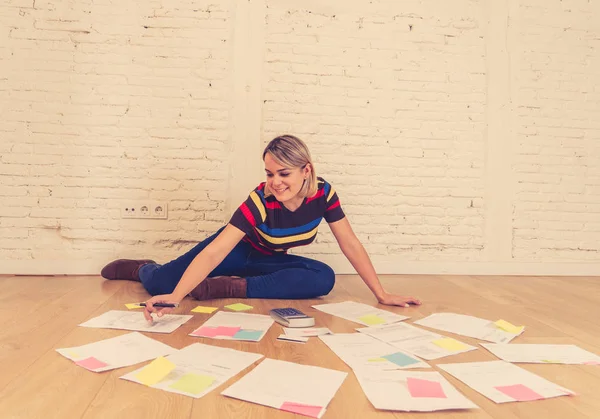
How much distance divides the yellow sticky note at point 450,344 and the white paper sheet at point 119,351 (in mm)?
979

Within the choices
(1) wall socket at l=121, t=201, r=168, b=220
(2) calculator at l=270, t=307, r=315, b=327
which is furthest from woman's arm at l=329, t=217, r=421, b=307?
(1) wall socket at l=121, t=201, r=168, b=220

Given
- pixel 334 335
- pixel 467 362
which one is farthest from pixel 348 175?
pixel 467 362

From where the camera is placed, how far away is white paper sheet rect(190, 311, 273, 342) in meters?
1.93

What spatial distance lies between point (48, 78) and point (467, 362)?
125 inches

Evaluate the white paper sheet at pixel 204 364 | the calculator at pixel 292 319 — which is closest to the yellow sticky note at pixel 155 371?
the white paper sheet at pixel 204 364

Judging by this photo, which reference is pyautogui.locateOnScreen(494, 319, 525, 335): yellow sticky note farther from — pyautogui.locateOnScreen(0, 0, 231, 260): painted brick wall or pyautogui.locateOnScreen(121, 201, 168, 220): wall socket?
pyautogui.locateOnScreen(121, 201, 168, 220): wall socket

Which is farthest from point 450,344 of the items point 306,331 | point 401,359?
point 306,331

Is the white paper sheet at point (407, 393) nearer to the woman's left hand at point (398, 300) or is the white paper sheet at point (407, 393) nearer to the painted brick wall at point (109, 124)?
the woman's left hand at point (398, 300)

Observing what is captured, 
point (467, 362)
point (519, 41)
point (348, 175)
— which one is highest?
point (519, 41)

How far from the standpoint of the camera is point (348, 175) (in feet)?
12.1

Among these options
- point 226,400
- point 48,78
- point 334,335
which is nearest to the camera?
point 226,400

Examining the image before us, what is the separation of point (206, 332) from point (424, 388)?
2.93 feet

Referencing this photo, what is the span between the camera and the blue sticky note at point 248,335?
190 centimetres

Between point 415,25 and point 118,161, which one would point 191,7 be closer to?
point 118,161
